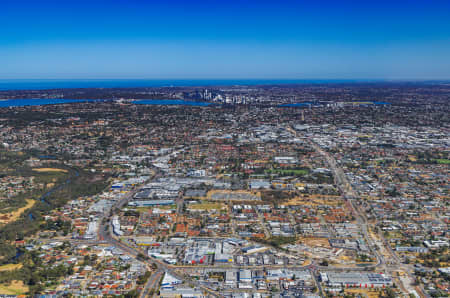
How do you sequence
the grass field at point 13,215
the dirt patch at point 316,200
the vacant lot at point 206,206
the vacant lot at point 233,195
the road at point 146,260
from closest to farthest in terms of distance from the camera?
the road at point 146,260
the grass field at point 13,215
the vacant lot at point 206,206
the dirt patch at point 316,200
the vacant lot at point 233,195

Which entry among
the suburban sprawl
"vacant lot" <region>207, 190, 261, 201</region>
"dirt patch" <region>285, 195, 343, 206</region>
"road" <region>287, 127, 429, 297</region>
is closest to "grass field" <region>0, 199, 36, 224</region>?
the suburban sprawl

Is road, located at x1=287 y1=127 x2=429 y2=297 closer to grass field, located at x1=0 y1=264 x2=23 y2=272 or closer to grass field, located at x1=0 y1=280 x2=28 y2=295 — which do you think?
grass field, located at x1=0 y1=280 x2=28 y2=295

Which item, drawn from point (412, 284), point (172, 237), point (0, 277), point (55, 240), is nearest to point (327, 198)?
point (412, 284)

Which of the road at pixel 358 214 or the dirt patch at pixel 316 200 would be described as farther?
the dirt patch at pixel 316 200

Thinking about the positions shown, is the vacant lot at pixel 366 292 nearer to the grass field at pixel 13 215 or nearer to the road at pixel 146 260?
the road at pixel 146 260

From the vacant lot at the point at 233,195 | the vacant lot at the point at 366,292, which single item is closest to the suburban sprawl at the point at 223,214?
the vacant lot at the point at 366,292

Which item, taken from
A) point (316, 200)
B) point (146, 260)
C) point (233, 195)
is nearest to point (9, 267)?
point (146, 260)

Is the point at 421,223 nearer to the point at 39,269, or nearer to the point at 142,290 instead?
the point at 142,290

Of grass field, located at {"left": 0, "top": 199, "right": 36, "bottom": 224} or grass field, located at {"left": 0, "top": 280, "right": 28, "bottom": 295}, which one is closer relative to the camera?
grass field, located at {"left": 0, "top": 280, "right": 28, "bottom": 295}
